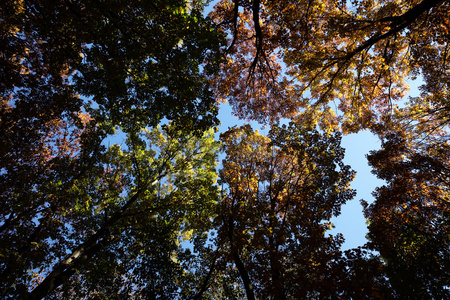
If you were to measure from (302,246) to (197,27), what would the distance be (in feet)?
29.5

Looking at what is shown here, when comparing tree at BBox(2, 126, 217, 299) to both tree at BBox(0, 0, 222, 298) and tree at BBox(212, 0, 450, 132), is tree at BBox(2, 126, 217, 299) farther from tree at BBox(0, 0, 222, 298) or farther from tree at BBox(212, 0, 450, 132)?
tree at BBox(212, 0, 450, 132)

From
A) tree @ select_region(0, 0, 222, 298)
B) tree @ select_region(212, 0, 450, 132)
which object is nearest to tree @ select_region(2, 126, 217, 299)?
tree @ select_region(0, 0, 222, 298)

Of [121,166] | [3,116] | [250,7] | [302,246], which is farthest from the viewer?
[121,166]

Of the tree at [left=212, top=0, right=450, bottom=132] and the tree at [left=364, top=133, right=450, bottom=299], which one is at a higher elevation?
the tree at [left=212, top=0, right=450, bottom=132]

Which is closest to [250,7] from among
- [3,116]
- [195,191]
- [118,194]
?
[195,191]

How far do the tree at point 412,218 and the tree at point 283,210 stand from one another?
262cm

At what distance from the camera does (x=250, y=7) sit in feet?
22.2

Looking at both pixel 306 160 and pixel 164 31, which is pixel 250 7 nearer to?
pixel 164 31

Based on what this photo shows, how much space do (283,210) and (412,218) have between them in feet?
19.9

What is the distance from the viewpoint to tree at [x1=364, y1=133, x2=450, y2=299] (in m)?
7.83

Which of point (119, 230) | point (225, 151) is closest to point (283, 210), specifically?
point (225, 151)

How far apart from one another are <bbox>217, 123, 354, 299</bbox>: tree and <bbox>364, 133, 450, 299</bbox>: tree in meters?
2.62

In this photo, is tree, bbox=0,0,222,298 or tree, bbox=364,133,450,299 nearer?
tree, bbox=0,0,222,298

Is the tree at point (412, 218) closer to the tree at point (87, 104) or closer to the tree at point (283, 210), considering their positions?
the tree at point (283, 210)
